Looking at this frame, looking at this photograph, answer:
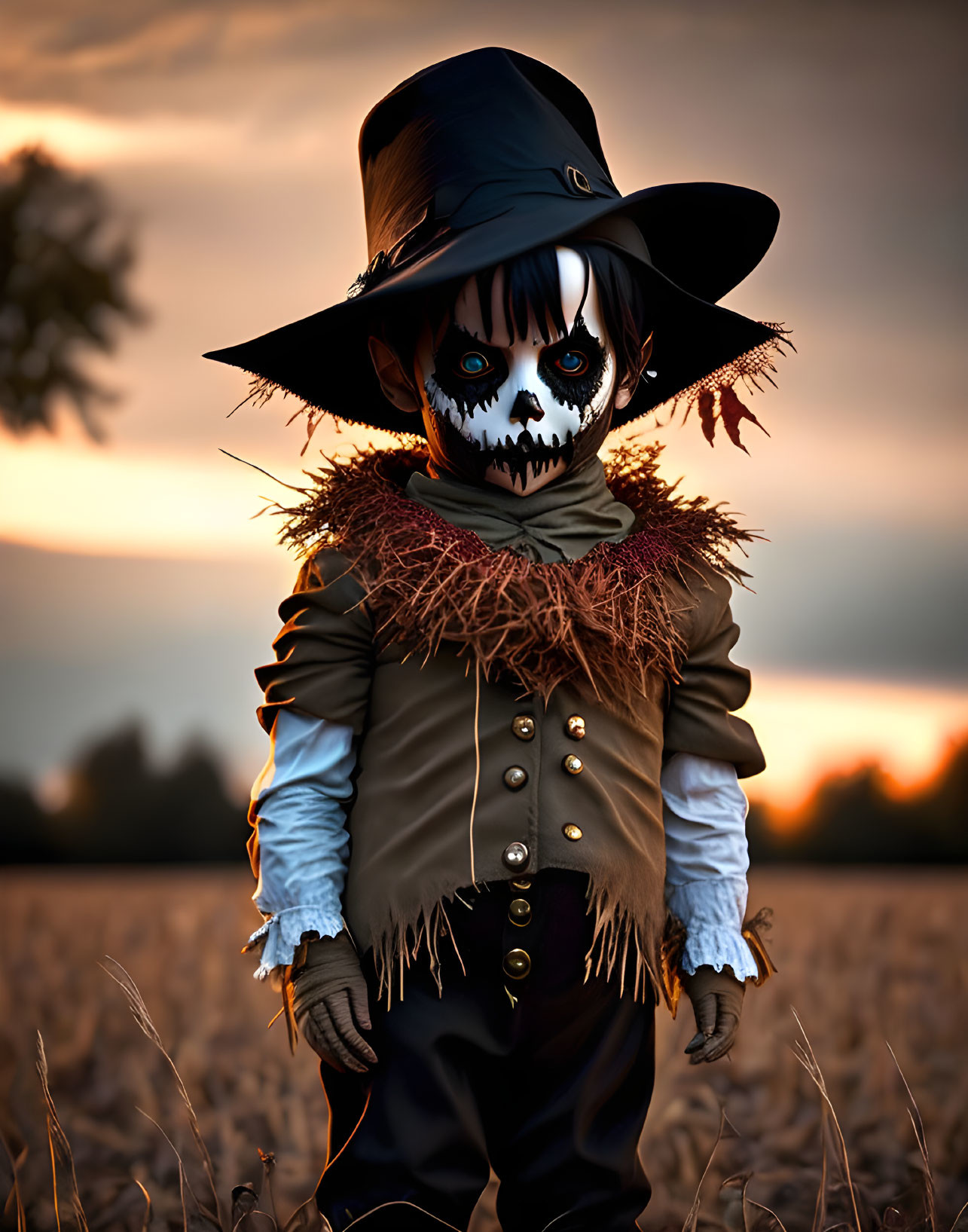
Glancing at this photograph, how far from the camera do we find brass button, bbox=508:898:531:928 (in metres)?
1.74

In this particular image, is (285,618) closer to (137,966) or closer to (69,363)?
(137,966)

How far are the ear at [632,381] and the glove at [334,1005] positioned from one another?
0.97m

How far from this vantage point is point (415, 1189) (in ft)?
5.61

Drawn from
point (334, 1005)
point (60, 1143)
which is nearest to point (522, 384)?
point (334, 1005)

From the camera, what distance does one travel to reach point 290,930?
1748mm

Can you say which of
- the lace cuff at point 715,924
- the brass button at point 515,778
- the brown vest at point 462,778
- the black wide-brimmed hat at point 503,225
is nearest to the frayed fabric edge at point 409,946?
the brown vest at point 462,778

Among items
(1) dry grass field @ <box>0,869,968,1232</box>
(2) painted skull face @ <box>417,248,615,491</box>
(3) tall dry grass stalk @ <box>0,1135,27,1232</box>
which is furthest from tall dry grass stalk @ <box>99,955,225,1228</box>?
(2) painted skull face @ <box>417,248,615,491</box>

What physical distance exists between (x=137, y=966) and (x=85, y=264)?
8.24ft

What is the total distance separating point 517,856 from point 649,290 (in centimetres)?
93

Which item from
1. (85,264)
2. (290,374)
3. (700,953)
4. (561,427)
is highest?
(85,264)

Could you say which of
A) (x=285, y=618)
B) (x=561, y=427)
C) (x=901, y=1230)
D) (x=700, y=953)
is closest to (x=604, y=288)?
(x=561, y=427)

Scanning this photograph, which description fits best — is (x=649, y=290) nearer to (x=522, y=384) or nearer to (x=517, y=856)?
(x=522, y=384)

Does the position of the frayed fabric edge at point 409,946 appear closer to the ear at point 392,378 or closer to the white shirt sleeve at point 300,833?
the white shirt sleeve at point 300,833

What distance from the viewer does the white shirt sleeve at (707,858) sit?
1917 mm
